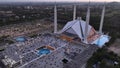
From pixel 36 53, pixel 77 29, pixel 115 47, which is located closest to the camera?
pixel 36 53

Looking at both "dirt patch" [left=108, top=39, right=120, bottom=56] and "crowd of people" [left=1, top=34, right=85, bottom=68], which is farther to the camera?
"dirt patch" [left=108, top=39, right=120, bottom=56]

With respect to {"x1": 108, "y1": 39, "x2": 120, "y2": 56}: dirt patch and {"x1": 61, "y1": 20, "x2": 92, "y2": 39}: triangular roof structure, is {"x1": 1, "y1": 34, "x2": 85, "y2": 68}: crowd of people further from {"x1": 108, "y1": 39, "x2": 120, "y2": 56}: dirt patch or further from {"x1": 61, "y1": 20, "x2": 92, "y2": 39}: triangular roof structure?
{"x1": 108, "y1": 39, "x2": 120, "y2": 56}: dirt patch

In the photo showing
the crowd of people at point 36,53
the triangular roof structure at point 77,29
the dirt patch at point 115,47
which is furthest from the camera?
the triangular roof structure at point 77,29

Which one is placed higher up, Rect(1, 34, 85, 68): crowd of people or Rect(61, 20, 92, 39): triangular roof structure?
Rect(61, 20, 92, 39): triangular roof structure

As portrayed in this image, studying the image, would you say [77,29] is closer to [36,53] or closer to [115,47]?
[115,47]

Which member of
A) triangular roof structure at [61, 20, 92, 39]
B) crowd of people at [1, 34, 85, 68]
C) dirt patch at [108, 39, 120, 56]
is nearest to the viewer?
crowd of people at [1, 34, 85, 68]

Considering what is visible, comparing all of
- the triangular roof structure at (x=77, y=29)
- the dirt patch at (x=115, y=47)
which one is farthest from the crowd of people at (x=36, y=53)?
the dirt patch at (x=115, y=47)

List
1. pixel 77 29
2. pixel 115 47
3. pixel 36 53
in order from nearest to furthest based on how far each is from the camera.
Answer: pixel 36 53 → pixel 115 47 → pixel 77 29

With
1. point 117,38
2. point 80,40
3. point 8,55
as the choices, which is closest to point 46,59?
point 8,55

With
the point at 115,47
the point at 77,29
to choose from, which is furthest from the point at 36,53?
the point at 115,47

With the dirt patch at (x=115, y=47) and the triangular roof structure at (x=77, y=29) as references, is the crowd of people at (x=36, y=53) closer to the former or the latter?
the triangular roof structure at (x=77, y=29)

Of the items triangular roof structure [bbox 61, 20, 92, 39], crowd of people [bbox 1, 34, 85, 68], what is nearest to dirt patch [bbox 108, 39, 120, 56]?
crowd of people [bbox 1, 34, 85, 68]

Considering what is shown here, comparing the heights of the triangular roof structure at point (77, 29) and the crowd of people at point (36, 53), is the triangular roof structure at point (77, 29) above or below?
above
